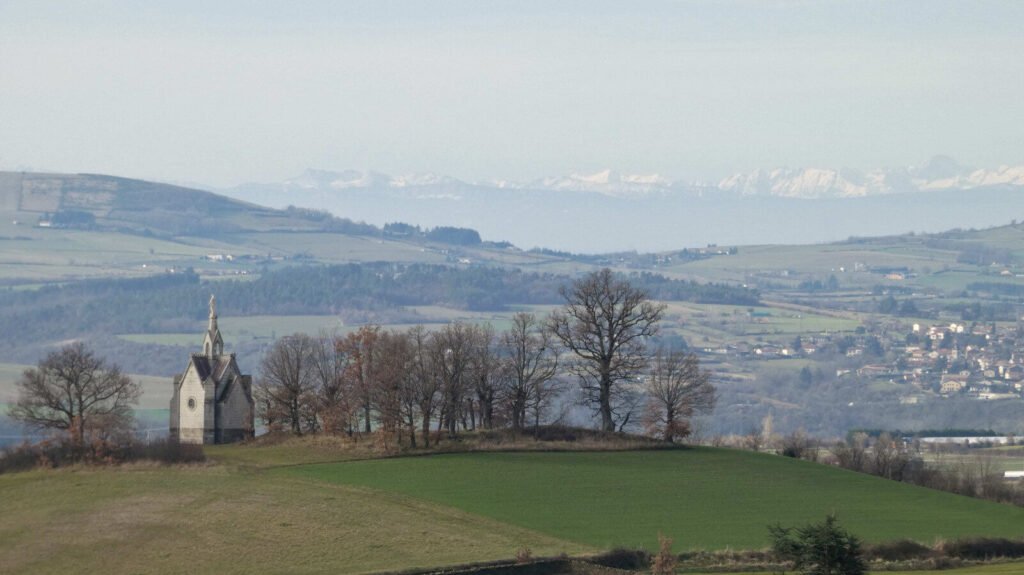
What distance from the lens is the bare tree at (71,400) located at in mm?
88312

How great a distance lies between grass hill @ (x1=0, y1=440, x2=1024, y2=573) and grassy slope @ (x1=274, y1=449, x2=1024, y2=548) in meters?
0.13

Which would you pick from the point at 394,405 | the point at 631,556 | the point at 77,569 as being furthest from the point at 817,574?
the point at 394,405

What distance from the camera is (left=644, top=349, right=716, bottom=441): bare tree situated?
332ft

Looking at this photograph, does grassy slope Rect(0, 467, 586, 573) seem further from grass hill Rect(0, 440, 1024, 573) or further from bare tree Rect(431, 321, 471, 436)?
bare tree Rect(431, 321, 471, 436)

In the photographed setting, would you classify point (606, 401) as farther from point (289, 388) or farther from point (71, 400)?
point (71, 400)

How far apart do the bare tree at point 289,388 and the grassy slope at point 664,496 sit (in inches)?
418

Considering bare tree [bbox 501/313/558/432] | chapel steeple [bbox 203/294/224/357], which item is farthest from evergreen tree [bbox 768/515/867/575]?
chapel steeple [bbox 203/294/224/357]

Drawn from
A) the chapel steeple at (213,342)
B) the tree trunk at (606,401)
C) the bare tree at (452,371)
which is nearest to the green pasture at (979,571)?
the bare tree at (452,371)

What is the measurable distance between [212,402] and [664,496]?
26447mm

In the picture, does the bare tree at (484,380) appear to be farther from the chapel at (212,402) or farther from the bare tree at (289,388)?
the chapel at (212,402)

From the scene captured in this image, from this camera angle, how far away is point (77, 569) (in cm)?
6638

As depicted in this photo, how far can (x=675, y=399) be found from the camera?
334ft

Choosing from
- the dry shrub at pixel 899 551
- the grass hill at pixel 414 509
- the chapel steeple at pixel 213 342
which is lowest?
the dry shrub at pixel 899 551

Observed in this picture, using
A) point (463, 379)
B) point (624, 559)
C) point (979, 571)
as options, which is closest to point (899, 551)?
point (979, 571)
